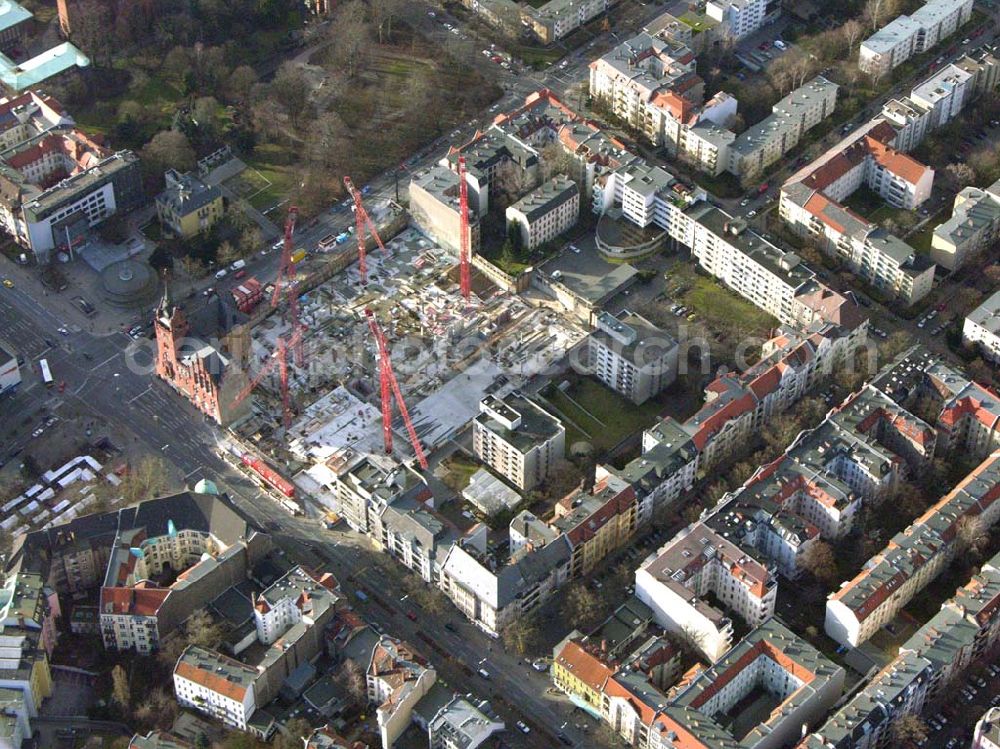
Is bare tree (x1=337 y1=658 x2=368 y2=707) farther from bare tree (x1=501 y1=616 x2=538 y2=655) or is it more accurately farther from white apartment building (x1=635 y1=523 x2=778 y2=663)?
white apartment building (x1=635 y1=523 x2=778 y2=663)

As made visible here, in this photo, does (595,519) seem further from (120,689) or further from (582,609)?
(120,689)

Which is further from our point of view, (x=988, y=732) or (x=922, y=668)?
(x=922, y=668)

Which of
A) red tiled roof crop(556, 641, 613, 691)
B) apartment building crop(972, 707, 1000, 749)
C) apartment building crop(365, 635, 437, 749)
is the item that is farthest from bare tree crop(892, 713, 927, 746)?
apartment building crop(365, 635, 437, 749)

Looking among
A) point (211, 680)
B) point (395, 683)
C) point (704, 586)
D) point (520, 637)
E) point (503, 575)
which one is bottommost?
point (520, 637)

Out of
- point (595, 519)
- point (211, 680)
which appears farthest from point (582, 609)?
point (211, 680)

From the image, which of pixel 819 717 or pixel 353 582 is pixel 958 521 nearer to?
pixel 819 717

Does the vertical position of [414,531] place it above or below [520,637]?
above
